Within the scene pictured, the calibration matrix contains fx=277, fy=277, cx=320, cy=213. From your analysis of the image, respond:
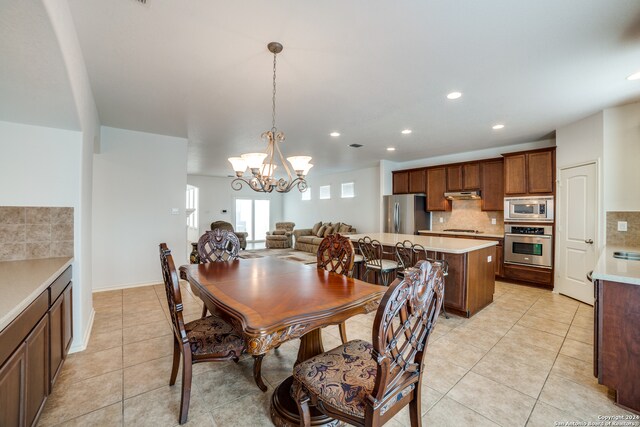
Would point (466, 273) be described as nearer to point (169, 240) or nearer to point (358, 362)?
point (358, 362)

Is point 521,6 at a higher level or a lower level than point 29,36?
higher

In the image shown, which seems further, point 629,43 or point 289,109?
Answer: point 289,109

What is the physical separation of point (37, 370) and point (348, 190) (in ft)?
25.7

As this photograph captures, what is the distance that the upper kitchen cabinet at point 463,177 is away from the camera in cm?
564

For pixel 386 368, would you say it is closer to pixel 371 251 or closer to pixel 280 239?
pixel 371 251

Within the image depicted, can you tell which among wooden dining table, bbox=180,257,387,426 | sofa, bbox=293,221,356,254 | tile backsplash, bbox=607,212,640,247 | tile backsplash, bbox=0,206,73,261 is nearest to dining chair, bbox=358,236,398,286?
wooden dining table, bbox=180,257,387,426

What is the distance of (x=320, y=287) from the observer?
6.18ft

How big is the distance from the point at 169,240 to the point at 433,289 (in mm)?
4706

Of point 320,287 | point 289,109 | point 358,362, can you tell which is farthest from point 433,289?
point 289,109

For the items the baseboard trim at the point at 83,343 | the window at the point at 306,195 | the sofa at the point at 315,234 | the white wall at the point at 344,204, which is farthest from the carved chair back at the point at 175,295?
the window at the point at 306,195

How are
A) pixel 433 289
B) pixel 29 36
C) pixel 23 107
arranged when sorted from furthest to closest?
pixel 23 107 < pixel 29 36 < pixel 433 289

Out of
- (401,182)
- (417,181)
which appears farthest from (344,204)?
(417,181)

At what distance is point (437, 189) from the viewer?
20.5ft

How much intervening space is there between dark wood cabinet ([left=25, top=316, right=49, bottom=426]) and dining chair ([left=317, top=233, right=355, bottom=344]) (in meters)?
1.90
